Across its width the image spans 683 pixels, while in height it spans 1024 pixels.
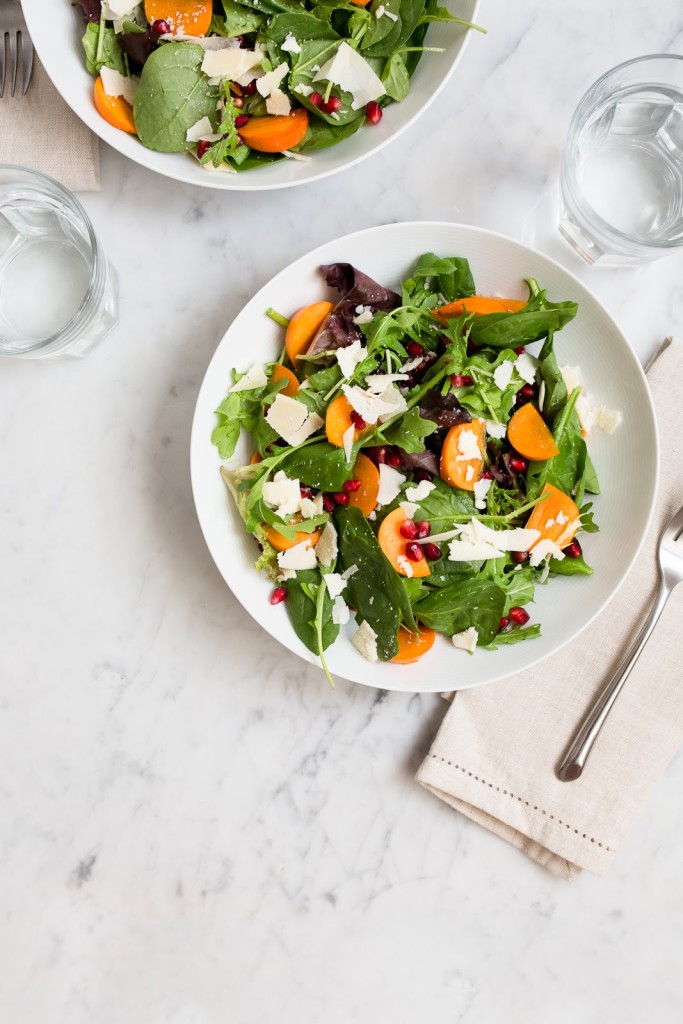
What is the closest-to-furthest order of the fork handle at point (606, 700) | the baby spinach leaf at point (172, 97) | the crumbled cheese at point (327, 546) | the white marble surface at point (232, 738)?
the baby spinach leaf at point (172, 97) < the crumbled cheese at point (327, 546) < the fork handle at point (606, 700) < the white marble surface at point (232, 738)

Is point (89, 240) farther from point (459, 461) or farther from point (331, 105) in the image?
point (459, 461)

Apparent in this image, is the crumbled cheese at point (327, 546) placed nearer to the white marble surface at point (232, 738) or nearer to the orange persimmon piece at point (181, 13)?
the white marble surface at point (232, 738)

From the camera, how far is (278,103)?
157cm

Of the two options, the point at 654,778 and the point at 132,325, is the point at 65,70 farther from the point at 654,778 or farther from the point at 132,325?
the point at 654,778

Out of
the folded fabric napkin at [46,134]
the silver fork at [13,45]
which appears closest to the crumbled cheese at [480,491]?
the folded fabric napkin at [46,134]

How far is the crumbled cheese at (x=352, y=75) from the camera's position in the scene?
5.04 ft

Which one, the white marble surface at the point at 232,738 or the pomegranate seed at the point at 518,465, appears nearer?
the pomegranate seed at the point at 518,465

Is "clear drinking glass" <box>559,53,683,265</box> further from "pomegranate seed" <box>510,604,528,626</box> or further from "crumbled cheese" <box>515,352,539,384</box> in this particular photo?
"pomegranate seed" <box>510,604,528,626</box>

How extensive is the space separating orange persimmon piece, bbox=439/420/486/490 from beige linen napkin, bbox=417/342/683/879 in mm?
480

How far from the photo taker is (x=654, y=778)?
1795 mm

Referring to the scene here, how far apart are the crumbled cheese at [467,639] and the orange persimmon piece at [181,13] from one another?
1.33 m

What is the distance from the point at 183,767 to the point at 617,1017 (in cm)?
120

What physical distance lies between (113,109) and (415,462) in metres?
0.95

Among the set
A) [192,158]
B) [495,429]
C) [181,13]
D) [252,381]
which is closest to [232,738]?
[252,381]
